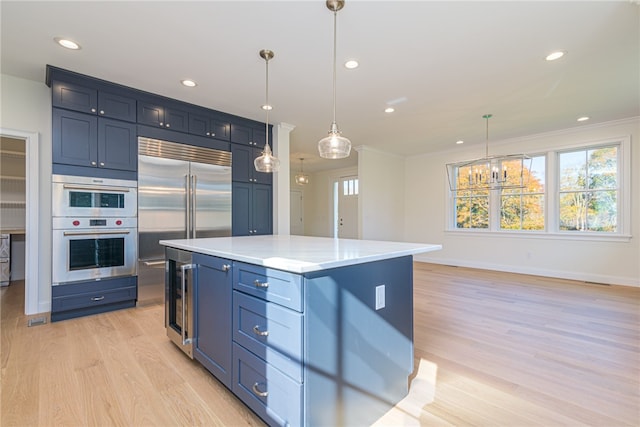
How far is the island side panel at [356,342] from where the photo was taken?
1.27 meters

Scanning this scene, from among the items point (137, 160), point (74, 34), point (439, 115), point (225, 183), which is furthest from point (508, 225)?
point (74, 34)

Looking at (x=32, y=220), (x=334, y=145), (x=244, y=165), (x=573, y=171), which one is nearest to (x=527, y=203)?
(x=573, y=171)

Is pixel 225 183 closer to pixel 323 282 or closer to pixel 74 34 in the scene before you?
pixel 74 34

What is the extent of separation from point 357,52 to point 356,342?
2410 mm

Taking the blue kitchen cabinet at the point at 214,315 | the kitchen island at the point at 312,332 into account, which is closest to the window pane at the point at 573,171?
the kitchen island at the point at 312,332

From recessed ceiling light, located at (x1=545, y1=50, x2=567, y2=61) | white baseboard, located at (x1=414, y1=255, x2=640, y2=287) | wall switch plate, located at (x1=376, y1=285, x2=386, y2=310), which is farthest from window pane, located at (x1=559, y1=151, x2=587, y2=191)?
wall switch plate, located at (x1=376, y1=285, x2=386, y2=310)

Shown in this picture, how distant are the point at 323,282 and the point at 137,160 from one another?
317 centimetres

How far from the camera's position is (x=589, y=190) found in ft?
15.9

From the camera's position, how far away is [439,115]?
4273 mm

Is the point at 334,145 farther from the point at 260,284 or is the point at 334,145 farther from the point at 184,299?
the point at 184,299

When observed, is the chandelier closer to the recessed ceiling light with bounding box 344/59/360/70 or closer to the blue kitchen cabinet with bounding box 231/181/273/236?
the recessed ceiling light with bounding box 344/59/360/70

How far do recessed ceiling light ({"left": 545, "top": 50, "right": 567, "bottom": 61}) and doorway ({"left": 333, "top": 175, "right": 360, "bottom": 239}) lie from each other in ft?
18.9

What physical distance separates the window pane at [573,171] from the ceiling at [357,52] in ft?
3.42

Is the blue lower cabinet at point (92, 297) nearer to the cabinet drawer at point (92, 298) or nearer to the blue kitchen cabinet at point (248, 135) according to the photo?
the cabinet drawer at point (92, 298)
